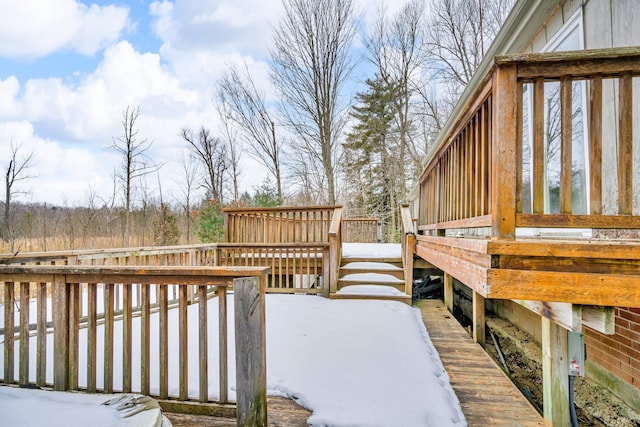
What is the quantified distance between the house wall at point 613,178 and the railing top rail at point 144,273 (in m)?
2.86

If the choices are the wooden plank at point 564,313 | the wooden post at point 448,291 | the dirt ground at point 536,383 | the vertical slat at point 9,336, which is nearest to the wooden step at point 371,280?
the wooden post at point 448,291

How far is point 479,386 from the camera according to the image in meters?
2.76

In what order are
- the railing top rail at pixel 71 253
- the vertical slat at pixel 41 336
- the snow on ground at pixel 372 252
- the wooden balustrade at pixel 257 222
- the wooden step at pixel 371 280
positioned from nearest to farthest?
the vertical slat at pixel 41 336, the railing top rail at pixel 71 253, the wooden step at pixel 371 280, the wooden balustrade at pixel 257 222, the snow on ground at pixel 372 252

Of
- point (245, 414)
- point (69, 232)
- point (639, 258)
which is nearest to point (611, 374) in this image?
point (639, 258)

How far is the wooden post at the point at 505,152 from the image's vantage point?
1.64 m

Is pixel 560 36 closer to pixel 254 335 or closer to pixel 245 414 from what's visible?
pixel 254 335

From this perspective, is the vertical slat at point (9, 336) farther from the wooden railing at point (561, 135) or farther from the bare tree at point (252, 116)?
the bare tree at point (252, 116)

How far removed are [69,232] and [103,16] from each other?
791 centimetres

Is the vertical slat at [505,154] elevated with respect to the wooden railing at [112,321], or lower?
elevated

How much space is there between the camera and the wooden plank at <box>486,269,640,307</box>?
5.00 ft

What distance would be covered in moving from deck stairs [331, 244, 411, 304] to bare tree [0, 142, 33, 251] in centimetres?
1205

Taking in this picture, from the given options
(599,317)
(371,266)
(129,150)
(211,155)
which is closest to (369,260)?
(371,266)

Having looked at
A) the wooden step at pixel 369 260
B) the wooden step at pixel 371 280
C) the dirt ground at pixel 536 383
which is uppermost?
the wooden step at pixel 369 260

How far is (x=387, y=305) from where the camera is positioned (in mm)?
4953
